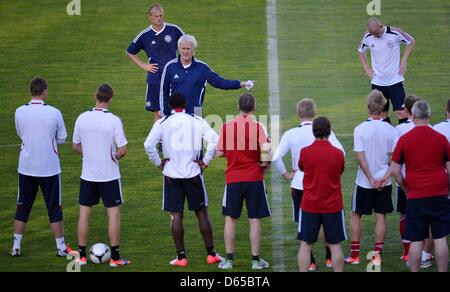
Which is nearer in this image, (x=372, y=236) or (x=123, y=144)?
(x=123, y=144)

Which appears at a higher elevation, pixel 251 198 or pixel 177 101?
pixel 177 101

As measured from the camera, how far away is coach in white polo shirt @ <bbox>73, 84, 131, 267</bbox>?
1288 centimetres

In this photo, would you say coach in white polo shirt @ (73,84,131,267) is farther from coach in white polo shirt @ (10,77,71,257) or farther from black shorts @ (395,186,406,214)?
black shorts @ (395,186,406,214)

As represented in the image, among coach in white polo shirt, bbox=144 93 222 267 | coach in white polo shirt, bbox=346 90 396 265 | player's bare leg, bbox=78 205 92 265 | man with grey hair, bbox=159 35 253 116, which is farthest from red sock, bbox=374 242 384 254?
player's bare leg, bbox=78 205 92 265

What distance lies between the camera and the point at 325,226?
38.8 ft

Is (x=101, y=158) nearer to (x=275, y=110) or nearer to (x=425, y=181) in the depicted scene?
(x=425, y=181)

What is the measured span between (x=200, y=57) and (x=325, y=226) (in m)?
11.8

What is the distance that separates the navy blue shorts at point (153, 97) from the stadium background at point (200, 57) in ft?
2.41

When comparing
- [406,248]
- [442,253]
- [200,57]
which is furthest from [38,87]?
[200,57]

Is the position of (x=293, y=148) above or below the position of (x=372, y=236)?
above

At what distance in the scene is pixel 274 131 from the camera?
18.8 meters
